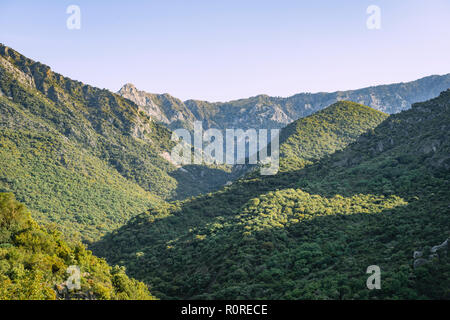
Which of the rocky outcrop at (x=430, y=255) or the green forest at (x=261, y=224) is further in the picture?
the green forest at (x=261, y=224)

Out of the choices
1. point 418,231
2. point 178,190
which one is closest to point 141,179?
point 178,190

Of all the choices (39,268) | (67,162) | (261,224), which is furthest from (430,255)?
(67,162)

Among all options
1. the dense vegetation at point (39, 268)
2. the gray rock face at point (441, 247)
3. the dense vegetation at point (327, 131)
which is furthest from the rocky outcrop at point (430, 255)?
the dense vegetation at point (327, 131)

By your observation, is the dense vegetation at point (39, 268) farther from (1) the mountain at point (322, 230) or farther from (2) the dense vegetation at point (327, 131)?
(2) the dense vegetation at point (327, 131)

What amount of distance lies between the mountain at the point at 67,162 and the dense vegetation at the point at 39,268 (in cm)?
4885

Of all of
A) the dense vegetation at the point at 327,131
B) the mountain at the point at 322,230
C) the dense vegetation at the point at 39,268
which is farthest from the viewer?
the dense vegetation at the point at 327,131

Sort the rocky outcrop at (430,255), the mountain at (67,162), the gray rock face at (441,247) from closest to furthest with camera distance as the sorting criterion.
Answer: the rocky outcrop at (430,255) → the gray rock face at (441,247) → the mountain at (67,162)

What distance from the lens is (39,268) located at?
87.8ft

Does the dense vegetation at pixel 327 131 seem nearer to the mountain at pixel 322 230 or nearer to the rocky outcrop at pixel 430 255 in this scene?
the mountain at pixel 322 230

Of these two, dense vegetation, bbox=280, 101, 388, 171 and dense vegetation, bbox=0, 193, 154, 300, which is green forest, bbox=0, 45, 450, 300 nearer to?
dense vegetation, bbox=0, 193, 154, 300

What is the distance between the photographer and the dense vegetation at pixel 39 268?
23.8 metres

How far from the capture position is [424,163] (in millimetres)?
58188

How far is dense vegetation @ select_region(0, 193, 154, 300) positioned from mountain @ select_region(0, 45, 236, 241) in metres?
48.9

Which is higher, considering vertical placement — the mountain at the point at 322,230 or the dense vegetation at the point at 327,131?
the dense vegetation at the point at 327,131
